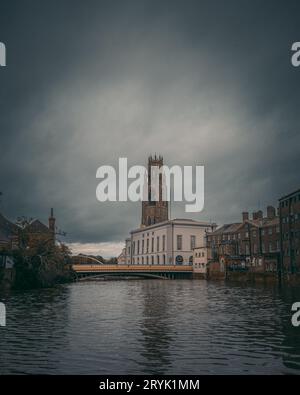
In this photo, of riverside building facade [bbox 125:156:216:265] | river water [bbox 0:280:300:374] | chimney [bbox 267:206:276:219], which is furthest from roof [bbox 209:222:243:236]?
river water [bbox 0:280:300:374]

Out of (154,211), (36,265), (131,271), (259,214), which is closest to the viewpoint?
(36,265)

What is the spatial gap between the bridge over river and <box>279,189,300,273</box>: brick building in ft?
134

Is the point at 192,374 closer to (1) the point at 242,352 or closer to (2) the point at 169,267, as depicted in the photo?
(1) the point at 242,352

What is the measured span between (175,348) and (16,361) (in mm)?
6566

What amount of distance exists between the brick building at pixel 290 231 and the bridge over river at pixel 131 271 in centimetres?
4080

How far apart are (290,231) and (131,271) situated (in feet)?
146

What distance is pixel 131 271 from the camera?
346 feet

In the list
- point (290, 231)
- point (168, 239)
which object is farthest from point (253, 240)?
point (168, 239)

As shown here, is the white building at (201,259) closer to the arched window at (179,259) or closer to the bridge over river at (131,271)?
the bridge over river at (131,271)

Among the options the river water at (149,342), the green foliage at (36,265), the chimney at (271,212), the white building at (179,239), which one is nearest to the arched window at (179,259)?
the white building at (179,239)

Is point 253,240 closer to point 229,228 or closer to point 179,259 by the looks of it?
point 229,228

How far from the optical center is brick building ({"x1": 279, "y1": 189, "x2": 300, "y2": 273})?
232 ft

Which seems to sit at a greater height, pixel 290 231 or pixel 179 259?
pixel 290 231
